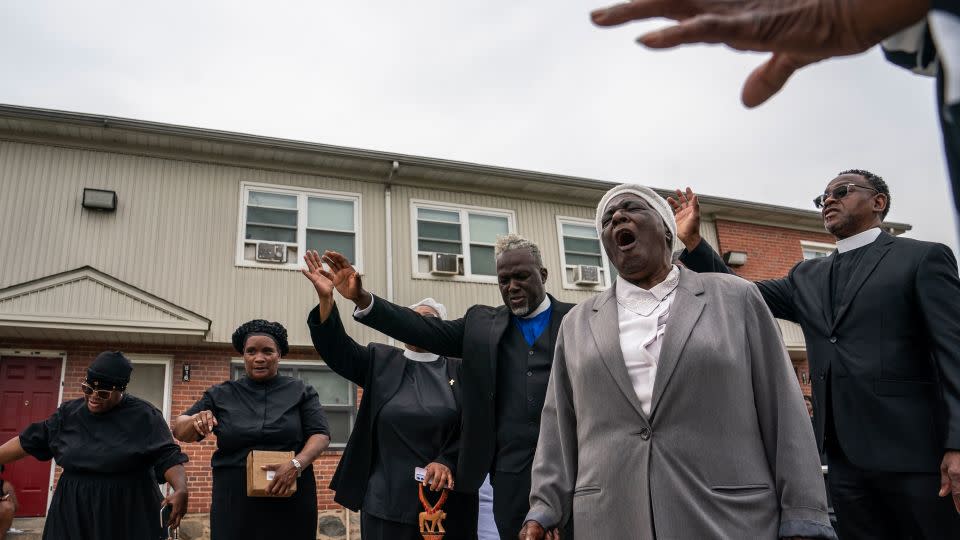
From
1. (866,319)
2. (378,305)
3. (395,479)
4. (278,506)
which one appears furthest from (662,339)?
(278,506)

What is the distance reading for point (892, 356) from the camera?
2.93 meters

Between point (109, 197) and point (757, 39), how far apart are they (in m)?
13.3

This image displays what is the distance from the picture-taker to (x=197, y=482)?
1174cm

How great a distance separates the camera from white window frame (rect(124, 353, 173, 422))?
12078 mm

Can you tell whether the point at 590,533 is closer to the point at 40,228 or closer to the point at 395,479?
the point at 395,479

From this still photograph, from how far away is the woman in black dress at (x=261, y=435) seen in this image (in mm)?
4555

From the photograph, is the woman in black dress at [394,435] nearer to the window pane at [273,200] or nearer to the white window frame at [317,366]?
the white window frame at [317,366]

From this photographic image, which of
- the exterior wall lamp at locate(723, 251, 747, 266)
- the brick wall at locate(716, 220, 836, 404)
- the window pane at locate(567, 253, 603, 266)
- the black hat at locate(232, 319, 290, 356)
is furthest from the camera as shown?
the brick wall at locate(716, 220, 836, 404)

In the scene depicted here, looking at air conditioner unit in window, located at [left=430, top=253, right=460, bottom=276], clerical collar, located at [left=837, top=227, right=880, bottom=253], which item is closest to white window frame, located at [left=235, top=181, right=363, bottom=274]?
air conditioner unit in window, located at [left=430, top=253, right=460, bottom=276]

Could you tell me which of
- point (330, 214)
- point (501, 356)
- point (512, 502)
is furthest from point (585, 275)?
point (512, 502)

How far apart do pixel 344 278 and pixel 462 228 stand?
11.3 metres

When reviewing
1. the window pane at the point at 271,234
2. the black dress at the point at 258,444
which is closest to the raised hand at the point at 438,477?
the black dress at the point at 258,444

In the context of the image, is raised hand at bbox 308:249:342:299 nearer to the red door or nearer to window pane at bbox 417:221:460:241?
the red door

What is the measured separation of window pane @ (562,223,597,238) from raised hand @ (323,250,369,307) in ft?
41.1
